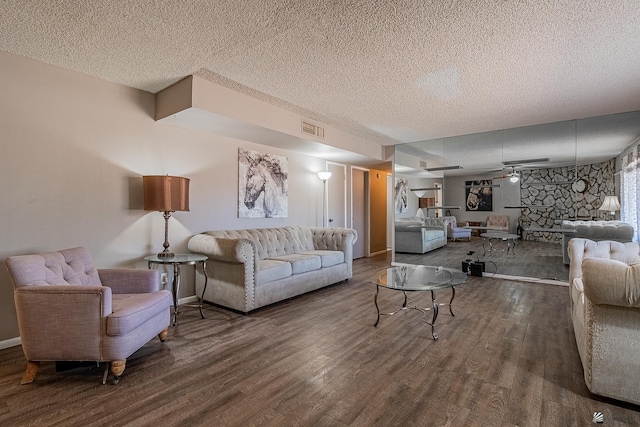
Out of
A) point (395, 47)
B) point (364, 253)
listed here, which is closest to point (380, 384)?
point (395, 47)

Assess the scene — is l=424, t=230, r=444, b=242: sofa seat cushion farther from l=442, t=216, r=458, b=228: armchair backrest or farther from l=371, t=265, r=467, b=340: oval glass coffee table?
l=371, t=265, r=467, b=340: oval glass coffee table

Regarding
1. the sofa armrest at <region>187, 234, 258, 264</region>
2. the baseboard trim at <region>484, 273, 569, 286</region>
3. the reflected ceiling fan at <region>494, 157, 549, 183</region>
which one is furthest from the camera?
the reflected ceiling fan at <region>494, 157, 549, 183</region>

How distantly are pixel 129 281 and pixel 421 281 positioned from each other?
273 cm

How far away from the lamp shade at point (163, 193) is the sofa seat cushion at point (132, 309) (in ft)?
3.20

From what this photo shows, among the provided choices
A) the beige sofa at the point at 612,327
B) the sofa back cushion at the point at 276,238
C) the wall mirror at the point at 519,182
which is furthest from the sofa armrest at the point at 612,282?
the wall mirror at the point at 519,182

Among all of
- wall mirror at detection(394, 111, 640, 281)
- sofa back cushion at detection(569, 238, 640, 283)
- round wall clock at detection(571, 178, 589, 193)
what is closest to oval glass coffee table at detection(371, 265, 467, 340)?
sofa back cushion at detection(569, 238, 640, 283)

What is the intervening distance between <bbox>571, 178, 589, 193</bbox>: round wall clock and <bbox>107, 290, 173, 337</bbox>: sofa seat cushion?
18.8 feet

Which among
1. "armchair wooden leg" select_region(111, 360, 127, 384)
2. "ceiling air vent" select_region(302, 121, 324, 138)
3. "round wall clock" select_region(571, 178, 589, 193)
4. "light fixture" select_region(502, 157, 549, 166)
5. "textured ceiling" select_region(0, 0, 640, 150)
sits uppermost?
"textured ceiling" select_region(0, 0, 640, 150)

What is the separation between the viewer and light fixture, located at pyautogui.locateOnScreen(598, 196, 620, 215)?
486 centimetres

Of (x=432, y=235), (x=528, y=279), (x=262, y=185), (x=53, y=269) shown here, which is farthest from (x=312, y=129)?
(x=528, y=279)

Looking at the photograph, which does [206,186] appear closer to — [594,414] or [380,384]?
[380,384]

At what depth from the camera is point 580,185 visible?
473cm

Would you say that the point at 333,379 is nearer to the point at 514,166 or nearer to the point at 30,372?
the point at 30,372

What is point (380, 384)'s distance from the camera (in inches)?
78.7
